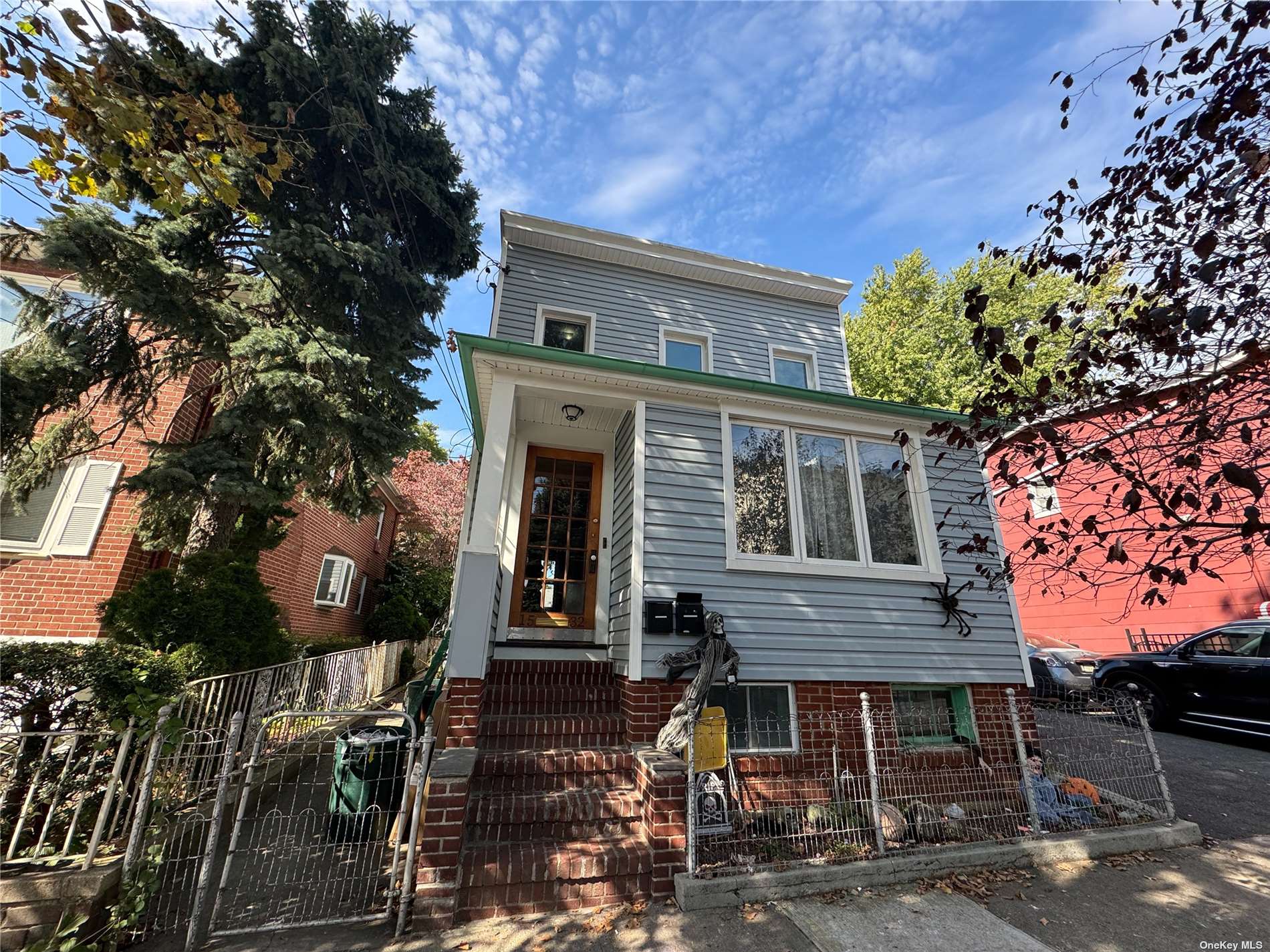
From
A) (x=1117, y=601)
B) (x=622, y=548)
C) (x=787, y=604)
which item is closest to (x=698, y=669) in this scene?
(x=787, y=604)

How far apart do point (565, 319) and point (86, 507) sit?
698 cm

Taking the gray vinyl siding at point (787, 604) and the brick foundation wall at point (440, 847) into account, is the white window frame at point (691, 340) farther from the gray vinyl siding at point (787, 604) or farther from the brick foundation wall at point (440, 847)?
the brick foundation wall at point (440, 847)

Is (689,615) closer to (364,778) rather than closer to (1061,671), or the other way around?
(364,778)

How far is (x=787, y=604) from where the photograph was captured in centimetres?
531

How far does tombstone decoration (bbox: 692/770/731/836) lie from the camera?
164 inches

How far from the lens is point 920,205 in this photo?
658cm

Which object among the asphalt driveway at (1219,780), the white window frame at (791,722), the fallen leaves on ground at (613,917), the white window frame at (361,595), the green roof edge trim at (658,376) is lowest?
the fallen leaves on ground at (613,917)

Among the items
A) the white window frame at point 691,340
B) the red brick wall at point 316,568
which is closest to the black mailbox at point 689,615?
the white window frame at point 691,340

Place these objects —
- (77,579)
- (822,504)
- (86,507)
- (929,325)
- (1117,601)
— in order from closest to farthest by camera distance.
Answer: (822,504) < (77,579) < (86,507) < (1117,601) < (929,325)

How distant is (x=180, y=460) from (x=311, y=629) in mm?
6831

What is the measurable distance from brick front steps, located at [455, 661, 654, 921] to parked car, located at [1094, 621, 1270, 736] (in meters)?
7.93

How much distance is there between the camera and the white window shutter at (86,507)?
6473mm

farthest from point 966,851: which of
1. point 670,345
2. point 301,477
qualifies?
point 301,477

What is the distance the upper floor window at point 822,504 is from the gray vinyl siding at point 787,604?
0.17 m
